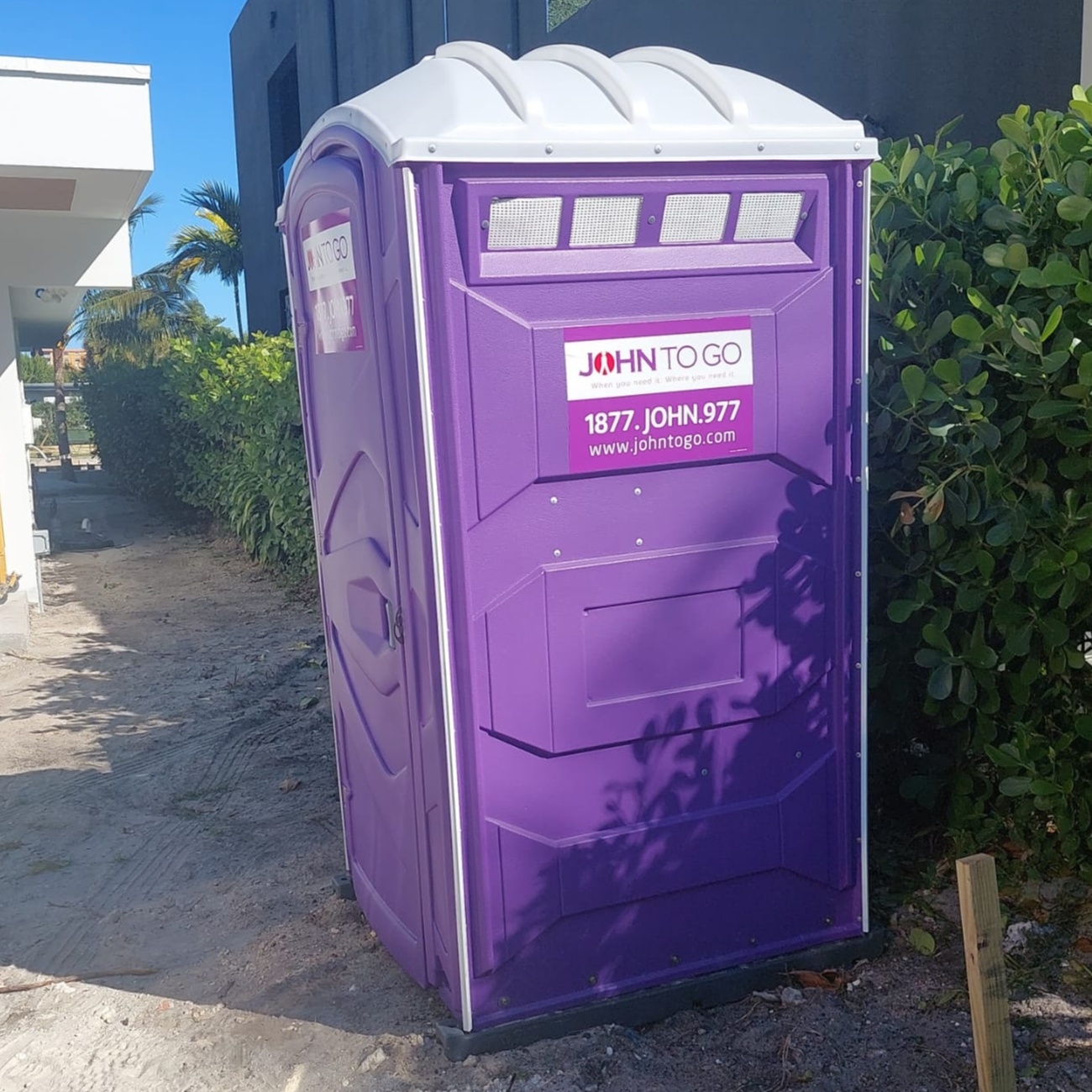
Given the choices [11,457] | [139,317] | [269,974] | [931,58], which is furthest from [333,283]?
[139,317]

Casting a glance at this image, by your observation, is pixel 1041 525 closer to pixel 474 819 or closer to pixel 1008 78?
pixel 474 819

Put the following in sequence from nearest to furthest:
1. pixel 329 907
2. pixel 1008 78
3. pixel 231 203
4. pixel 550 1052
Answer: pixel 550 1052, pixel 329 907, pixel 1008 78, pixel 231 203

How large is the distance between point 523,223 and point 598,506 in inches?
27.5

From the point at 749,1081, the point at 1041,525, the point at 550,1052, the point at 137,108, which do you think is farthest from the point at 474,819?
the point at 137,108

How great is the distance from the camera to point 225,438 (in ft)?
41.0

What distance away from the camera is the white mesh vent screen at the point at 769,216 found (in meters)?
2.86

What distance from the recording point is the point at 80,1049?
10.5ft

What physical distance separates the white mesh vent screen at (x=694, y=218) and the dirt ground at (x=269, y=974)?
2.07 metres

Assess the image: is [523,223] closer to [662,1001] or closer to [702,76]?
[702,76]

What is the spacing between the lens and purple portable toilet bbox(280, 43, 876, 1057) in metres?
2.70

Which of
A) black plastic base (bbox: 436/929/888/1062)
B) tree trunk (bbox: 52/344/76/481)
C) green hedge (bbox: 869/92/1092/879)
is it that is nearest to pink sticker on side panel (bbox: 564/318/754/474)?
green hedge (bbox: 869/92/1092/879)

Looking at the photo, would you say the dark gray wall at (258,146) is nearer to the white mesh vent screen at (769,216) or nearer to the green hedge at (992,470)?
the green hedge at (992,470)

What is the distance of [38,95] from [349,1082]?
6.17m

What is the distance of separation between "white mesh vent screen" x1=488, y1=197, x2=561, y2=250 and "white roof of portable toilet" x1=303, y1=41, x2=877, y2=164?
0.10 meters
